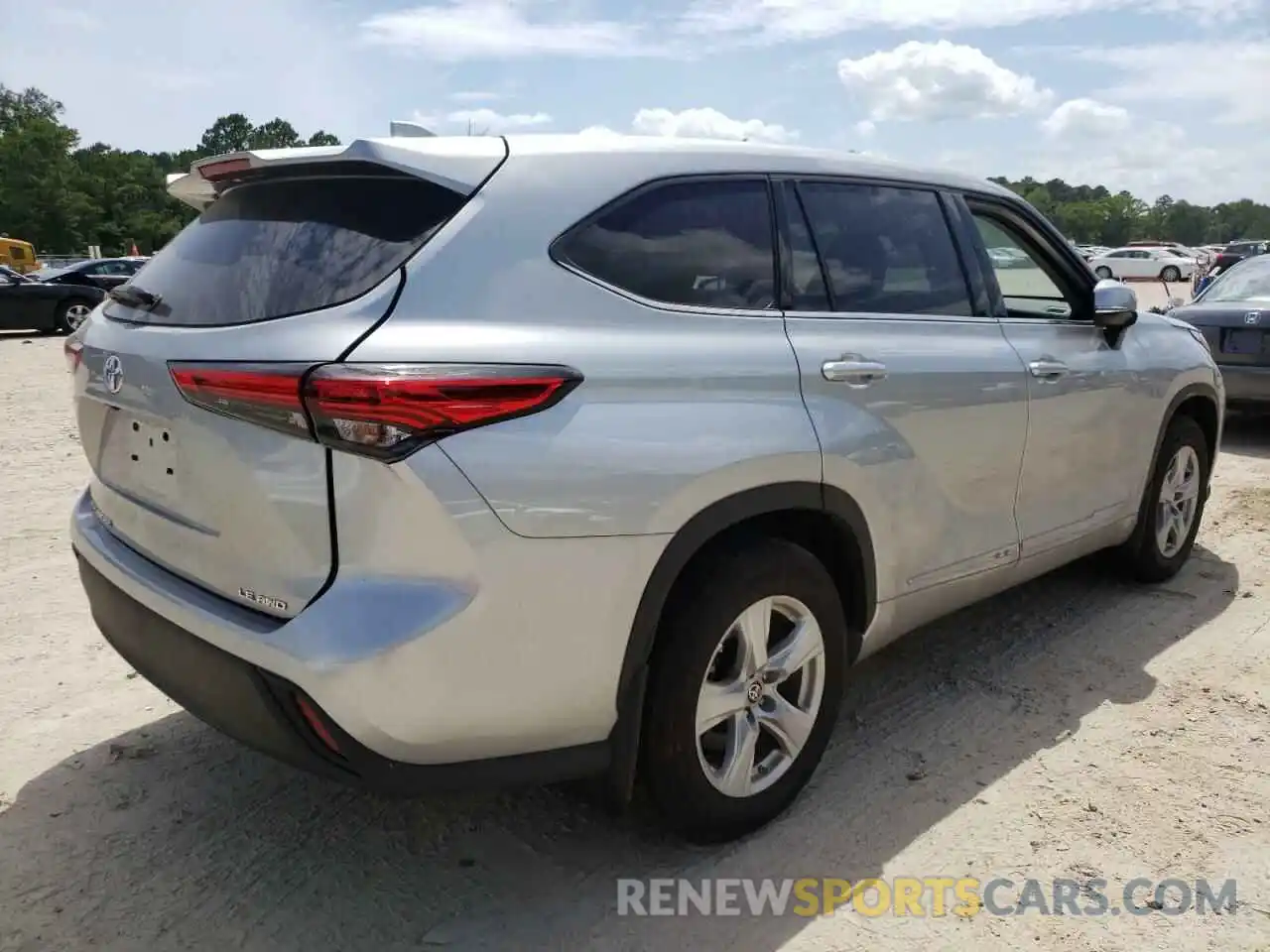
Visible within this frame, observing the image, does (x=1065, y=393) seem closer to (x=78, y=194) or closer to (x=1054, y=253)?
(x=1054, y=253)

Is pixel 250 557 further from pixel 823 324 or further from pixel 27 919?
pixel 823 324

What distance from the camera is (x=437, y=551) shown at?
203 cm

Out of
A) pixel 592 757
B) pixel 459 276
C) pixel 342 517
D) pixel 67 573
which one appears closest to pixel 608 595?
pixel 592 757

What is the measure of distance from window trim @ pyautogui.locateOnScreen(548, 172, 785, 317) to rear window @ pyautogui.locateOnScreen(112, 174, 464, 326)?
26cm

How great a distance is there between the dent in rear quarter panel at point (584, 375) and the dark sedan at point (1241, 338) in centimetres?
670

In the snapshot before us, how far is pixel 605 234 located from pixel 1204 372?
3.46m

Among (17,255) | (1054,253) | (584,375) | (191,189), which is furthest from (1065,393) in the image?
(17,255)

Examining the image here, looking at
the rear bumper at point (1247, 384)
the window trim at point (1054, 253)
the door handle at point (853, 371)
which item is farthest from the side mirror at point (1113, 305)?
the rear bumper at point (1247, 384)

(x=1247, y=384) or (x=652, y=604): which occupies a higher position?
(x=652, y=604)

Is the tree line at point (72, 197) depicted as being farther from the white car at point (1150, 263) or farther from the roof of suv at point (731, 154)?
the roof of suv at point (731, 154)

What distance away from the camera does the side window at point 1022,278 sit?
370cm

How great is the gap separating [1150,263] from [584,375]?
5272 cm

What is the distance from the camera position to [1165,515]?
4.66 m

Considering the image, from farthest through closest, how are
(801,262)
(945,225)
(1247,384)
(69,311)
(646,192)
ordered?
(69,311)
(1247,384)
(945,225)
(801,262)
(646,192)
